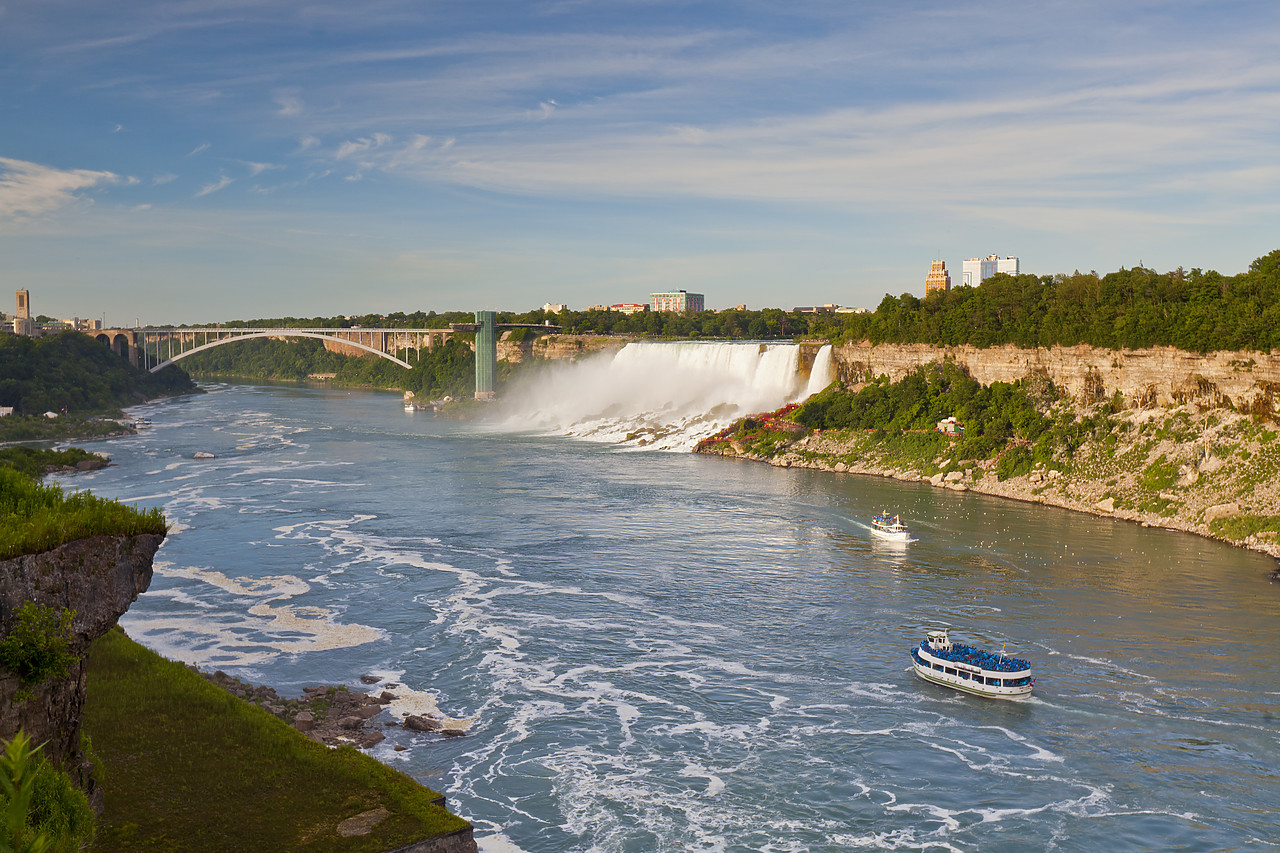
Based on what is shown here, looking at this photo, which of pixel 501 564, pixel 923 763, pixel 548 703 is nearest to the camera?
pixel 923 763

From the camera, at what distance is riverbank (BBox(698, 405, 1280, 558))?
33875mm

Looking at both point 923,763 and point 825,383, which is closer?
point 923,763

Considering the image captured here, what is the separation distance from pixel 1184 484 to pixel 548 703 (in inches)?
1109

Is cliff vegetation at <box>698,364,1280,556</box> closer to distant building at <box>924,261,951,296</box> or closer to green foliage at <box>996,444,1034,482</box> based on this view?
green foliage at <box>996,444,1034,482</box>

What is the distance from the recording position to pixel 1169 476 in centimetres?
3734

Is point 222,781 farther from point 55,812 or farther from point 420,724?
point 420,724

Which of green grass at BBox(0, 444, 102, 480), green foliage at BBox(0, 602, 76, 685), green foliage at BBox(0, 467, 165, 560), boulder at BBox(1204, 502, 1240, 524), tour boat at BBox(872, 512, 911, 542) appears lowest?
tour boat at BBox(872, 512, 911, 542)

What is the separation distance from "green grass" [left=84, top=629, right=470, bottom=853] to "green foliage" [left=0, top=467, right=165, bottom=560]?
12.0ft

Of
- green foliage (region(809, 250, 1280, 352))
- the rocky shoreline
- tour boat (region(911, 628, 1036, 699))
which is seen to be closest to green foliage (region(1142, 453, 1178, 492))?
green foliage (region(809, 250, 1280, 352))

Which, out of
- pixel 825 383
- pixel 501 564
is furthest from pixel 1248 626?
pixel 825 383

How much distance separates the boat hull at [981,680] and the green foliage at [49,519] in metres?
15.5

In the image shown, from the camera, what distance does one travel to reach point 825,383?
61.7 m

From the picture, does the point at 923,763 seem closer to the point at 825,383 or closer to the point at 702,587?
the point at 702,587

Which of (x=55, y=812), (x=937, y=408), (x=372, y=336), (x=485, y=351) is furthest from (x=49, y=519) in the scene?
(x=372, y=336)
